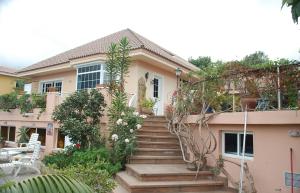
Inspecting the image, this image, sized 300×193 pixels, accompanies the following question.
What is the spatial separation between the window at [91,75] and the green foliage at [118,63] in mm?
3343

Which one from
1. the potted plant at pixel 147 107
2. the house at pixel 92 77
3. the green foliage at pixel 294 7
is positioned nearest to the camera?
the green foliage at pixel 294 7

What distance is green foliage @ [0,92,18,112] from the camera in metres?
17.5

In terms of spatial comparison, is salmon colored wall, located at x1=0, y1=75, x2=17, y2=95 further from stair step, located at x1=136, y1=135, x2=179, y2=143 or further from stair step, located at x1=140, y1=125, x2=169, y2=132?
stair step, located at x1=136, y1=135, x2=179, y2=143

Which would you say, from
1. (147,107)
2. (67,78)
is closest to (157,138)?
(147,107)

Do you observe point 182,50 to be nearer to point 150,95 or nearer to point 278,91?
point 150,95

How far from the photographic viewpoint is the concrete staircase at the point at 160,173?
329 inches

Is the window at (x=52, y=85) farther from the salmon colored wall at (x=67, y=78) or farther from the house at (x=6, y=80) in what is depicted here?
the house at (x=6, y=80)

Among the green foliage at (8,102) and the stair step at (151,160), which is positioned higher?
the green foliage at (8,102)

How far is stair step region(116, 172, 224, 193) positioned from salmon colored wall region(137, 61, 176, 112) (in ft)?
25.9

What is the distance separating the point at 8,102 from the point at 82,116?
8.04 metres

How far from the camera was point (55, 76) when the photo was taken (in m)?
20.2

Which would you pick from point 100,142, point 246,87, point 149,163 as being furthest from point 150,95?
point 246,87

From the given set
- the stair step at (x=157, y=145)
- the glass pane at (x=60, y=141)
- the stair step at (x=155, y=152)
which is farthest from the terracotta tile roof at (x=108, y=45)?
the stair step at (x=155, y=152)

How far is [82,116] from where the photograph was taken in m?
12.4
